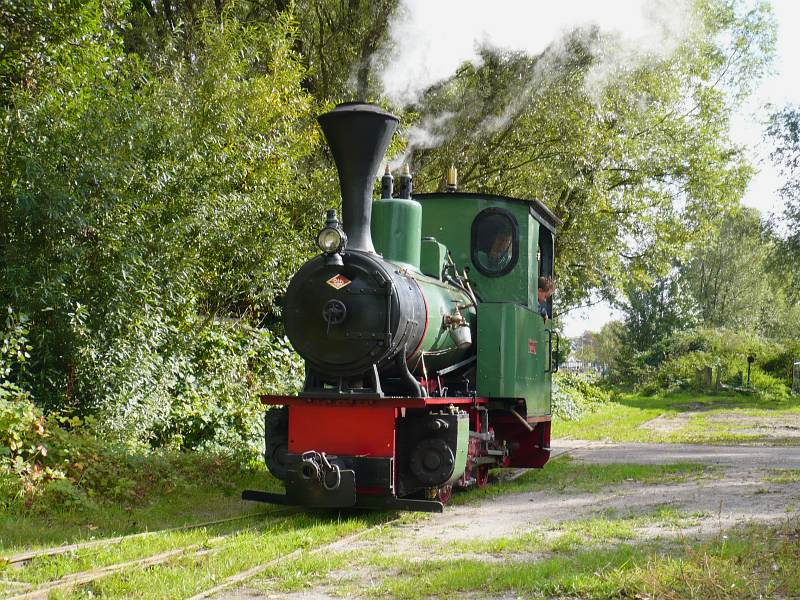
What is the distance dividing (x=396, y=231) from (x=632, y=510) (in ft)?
10.4

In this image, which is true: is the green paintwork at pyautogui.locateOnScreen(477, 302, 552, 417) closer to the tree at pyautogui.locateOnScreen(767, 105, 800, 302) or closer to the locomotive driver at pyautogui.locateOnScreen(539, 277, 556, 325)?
the locomotive driver at pyautogui.locateOnScreen(539, 277, 556, 325)

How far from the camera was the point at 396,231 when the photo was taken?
6992 millimetres

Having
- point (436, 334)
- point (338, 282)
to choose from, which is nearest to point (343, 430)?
point (338, 282)

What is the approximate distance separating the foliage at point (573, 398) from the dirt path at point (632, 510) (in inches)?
376

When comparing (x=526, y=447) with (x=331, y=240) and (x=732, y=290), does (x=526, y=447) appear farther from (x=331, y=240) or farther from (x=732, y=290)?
(x=732, y=290)

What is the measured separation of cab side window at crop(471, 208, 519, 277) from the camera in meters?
8.29

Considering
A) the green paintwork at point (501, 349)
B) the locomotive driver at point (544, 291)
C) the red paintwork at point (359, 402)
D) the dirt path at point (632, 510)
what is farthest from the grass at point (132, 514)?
the locomotive driver at point (544, 291)

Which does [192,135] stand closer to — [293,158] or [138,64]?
[138,64]

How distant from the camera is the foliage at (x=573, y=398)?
763 inches

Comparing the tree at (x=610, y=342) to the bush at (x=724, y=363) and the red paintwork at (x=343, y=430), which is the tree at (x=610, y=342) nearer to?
the bush at (x=724, y=363)

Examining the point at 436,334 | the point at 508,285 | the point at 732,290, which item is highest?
the point at 732,290

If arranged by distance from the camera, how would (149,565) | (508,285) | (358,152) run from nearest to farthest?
(149,565)
(358,152)
(508,285)

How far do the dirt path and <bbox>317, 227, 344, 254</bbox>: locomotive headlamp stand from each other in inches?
87.0

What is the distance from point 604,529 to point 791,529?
1274 mm
